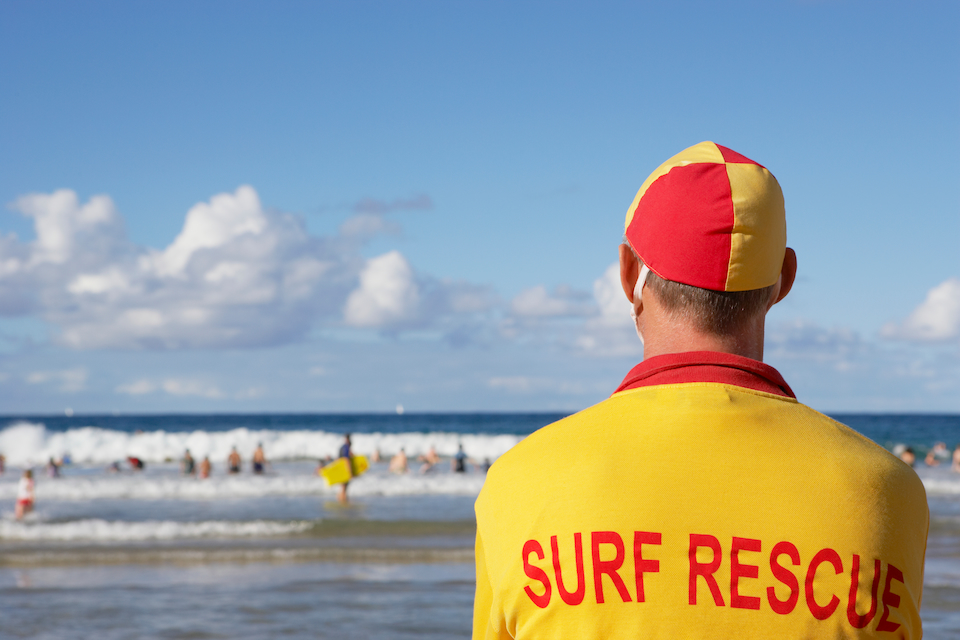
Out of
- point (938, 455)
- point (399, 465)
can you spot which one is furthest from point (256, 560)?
point (938, 455)

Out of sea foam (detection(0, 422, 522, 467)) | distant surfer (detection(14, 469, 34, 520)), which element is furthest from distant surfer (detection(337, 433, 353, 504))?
sea foam (detection(0, 422, 522, 467))

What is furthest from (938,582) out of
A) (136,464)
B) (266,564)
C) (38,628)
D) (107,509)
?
(136,464)

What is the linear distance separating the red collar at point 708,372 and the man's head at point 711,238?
0.07m

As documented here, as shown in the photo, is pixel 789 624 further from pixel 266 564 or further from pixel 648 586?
pixel 266 564

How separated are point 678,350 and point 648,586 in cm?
40

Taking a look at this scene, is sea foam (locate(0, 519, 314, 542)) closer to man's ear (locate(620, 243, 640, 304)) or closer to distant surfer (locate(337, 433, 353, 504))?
distant surfer (locate(337, 433, 353, 504))

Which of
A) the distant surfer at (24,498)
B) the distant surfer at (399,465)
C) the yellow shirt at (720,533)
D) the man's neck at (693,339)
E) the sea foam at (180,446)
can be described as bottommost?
the sea foam at (180,446)

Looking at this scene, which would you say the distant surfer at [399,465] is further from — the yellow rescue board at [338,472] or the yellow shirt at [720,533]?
the yellow shirt at [720,533]

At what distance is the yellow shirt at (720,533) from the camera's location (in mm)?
1124

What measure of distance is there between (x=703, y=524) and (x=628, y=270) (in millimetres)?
480

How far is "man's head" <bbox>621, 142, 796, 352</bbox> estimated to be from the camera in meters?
1.25

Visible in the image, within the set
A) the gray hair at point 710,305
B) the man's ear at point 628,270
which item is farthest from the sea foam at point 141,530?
the gray hair at point 710,305

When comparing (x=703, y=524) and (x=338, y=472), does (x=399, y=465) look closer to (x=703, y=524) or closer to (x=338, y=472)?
(x=338, y=472)

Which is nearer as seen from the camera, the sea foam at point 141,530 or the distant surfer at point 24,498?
the sea foam at point 141,530
